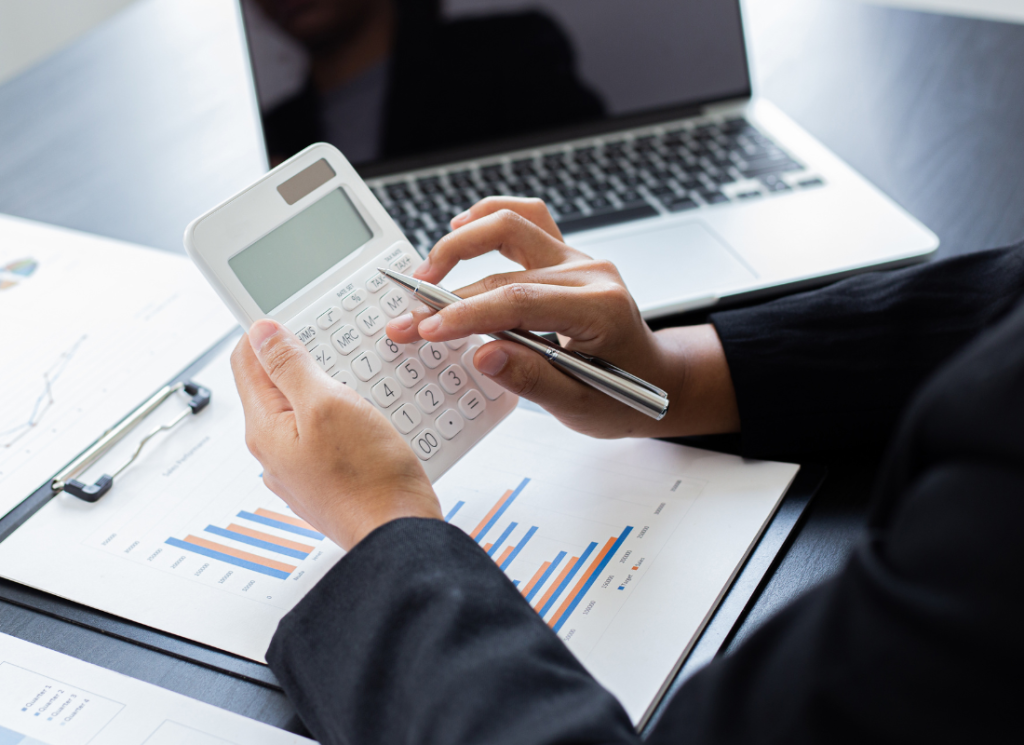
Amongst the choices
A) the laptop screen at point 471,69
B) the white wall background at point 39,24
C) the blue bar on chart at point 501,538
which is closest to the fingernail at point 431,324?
the blue bar on chart at point 501,538

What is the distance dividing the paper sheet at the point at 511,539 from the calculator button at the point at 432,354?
77mm

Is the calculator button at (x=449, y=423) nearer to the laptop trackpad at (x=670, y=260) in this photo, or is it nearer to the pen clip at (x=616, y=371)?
the pen clip at (x=616, y=371)

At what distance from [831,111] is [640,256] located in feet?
1.24

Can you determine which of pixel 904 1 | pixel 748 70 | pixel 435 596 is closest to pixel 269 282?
pixel 435 596

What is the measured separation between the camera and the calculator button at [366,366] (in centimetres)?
54

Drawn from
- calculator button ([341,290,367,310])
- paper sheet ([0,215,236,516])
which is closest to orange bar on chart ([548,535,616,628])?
calculator button ([341,290,367,310])

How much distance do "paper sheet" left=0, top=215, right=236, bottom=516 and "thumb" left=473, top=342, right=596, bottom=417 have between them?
310 millimetres

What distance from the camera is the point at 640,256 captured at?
771 millimetres

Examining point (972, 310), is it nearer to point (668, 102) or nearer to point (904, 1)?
point (668, 102)

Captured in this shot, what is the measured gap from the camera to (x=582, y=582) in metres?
0.49

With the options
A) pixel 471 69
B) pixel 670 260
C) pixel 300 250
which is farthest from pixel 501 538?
pixel 471 69

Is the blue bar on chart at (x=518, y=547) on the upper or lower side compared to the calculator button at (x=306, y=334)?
lower

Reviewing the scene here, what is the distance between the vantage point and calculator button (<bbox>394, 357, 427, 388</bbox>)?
554 millimetres

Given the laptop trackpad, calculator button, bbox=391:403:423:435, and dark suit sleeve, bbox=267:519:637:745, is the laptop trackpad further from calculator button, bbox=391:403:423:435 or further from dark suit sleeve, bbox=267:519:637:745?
dark suit sleeve, bbox=267:519:637:745
